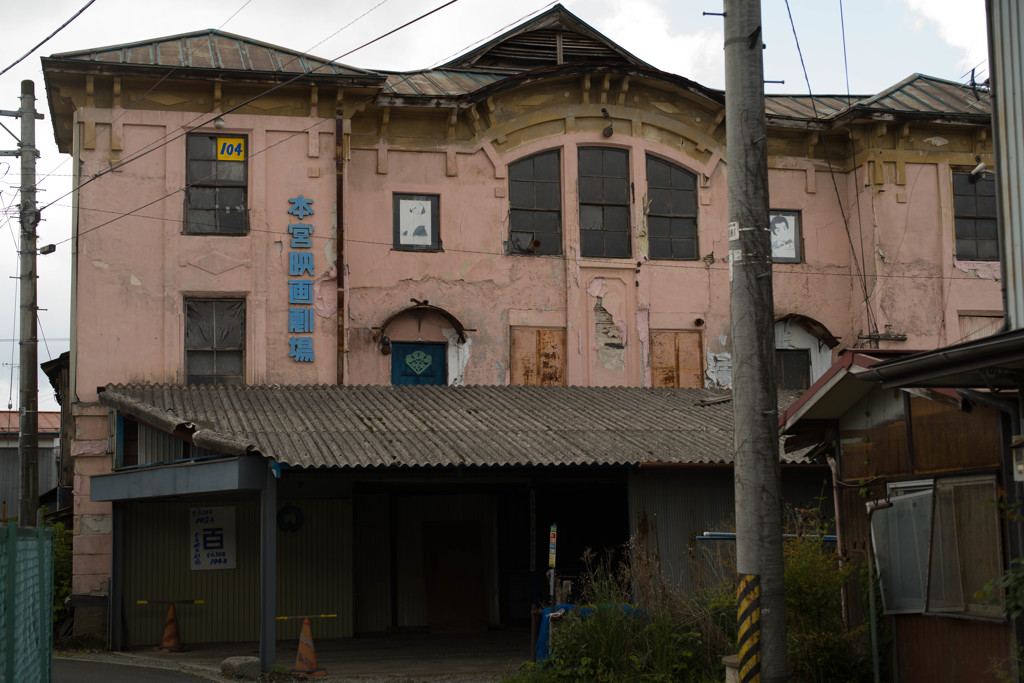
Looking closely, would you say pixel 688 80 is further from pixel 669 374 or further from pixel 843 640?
pixel 843 640

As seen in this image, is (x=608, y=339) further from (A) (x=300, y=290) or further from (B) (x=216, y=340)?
(B) (x=216, y=340)

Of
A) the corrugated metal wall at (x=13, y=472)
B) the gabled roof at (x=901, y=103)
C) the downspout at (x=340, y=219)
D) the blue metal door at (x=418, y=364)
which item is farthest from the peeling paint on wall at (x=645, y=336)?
the corrugated metal wall at (x=13, y=472)

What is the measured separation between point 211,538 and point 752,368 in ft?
45.0

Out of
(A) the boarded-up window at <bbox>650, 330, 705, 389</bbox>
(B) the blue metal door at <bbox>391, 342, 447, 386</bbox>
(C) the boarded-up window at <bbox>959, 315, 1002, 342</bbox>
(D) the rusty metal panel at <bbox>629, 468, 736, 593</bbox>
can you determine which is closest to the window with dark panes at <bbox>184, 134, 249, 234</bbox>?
(B) the blue metal door at <bbox>391, 342, 447, 386</bbox>

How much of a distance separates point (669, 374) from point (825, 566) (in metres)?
12.1

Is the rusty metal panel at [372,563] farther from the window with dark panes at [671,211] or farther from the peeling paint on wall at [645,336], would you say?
the window with dark panes at [671,211]

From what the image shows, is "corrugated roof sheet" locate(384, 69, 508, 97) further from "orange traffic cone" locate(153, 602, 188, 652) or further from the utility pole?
"orange traffic cone" locate(153, 602, 188, 652)

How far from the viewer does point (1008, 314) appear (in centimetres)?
1001

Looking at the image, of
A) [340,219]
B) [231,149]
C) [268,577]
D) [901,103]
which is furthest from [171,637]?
[901,103]

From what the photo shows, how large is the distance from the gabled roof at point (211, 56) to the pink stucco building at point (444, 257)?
7 cm

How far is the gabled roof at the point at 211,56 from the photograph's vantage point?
2089 centimetres

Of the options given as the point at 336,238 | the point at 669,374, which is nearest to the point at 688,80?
the point at 669,374

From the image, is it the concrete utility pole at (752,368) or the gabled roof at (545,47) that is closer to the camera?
the concrete utility pole at (752,368)

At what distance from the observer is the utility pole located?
20250 mm
